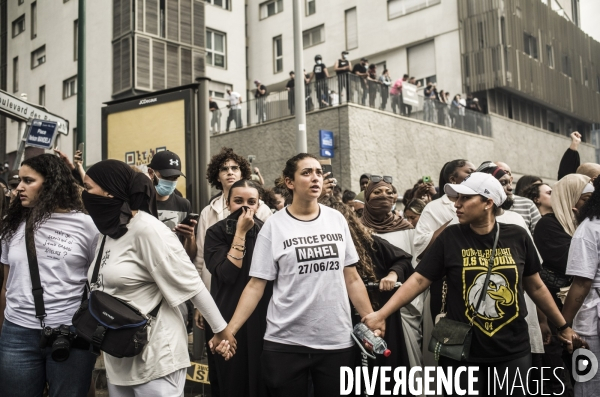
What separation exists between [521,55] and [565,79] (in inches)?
272

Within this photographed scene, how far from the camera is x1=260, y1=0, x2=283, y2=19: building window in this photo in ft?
114

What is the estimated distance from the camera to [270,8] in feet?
116

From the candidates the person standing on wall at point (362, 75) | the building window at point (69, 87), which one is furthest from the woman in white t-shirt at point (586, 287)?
the building window at point (69, 87)

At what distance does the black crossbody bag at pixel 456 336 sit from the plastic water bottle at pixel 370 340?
0.35 m

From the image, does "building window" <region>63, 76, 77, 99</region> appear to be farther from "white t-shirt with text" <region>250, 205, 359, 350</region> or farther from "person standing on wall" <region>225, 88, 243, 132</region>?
"white t-shirt with text" <region>250, 205, 359, 350</region>

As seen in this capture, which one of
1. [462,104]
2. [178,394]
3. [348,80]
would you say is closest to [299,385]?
[178,394]

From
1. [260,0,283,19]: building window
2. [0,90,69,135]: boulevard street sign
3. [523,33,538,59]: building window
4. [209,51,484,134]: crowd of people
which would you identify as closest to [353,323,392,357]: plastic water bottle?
[0,90,69,135]: boulevard street sign

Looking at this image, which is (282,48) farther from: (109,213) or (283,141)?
(109,213)

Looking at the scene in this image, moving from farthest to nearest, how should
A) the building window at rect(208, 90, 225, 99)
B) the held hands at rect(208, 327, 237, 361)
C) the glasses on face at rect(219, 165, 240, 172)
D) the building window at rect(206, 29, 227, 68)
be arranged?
the building window at rect(206, 29, 227, 68)
the building window at rect(208, 90, 225, 99)
the glasses on face at rect(219, 165, 240, 172)
the held hands at rect(208, 327, 237, 361)

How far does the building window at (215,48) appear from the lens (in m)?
30.9

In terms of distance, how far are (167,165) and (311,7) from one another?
29.6 m

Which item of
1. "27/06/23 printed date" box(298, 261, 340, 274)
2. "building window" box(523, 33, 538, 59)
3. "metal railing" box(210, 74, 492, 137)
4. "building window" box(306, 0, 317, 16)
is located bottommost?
"27/06/23 printed date" box(298, 261, 340, 274)

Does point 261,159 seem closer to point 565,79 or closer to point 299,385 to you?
point 299,385

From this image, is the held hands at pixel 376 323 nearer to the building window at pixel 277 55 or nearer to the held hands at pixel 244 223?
the held hands at pixel 244 223
